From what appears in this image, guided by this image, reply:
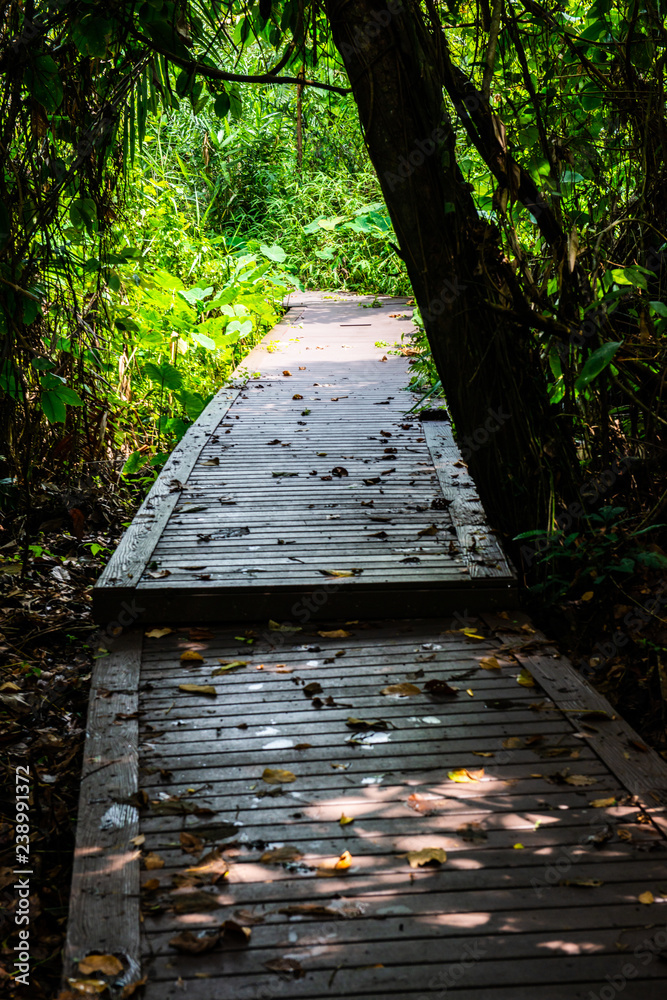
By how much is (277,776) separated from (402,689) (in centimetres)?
60

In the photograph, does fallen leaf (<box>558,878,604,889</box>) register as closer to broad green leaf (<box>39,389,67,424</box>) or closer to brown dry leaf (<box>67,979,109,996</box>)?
brown dry leaf (<box>67,979,109,996</box>)

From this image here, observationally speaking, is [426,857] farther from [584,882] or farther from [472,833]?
[584,882]

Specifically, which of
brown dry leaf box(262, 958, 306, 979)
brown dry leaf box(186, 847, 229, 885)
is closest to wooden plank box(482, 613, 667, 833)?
brown dry leaf box(262, 958, 306, 979)

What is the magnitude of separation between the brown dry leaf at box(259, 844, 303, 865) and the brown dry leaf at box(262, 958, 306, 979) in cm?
29

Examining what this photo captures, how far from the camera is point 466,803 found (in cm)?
217

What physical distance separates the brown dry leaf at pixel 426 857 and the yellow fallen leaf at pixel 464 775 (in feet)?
1.01

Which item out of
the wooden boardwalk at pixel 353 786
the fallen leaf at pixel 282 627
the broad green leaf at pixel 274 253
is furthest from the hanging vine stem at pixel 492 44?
the broad green leaf at pixel 274 253

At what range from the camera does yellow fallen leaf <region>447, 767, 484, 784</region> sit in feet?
7.48

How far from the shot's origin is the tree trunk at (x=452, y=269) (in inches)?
134

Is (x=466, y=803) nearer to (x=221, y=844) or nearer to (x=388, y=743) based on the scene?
(x=388, y=743)

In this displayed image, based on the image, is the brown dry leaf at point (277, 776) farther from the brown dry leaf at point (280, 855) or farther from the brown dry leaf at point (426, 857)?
the brown dry leaf at point (426, 857)

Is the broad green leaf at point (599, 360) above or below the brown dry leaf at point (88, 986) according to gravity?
above

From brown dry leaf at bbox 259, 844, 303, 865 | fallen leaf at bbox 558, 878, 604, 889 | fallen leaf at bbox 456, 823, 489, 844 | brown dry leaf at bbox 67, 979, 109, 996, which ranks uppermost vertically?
brown dry leaf at bbox 67, 979, 109, 996

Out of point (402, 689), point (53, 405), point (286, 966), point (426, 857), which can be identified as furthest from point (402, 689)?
point (53, 405)
